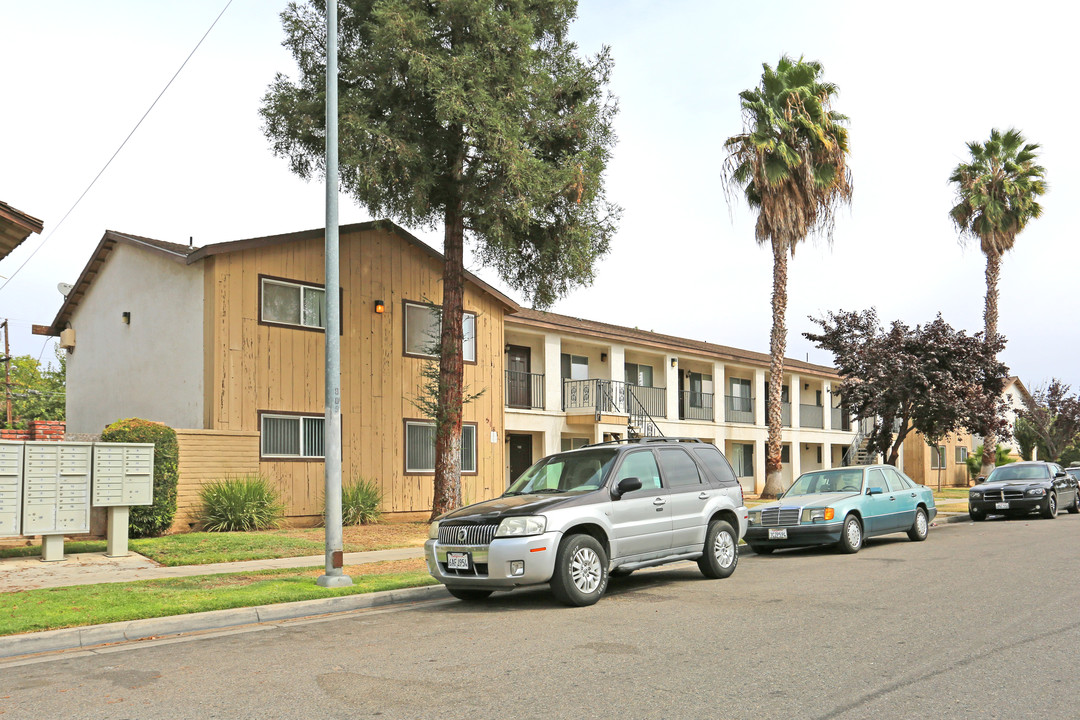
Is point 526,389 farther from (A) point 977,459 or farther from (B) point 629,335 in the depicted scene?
(A) point 977,459

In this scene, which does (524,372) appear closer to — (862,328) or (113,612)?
(862,328)

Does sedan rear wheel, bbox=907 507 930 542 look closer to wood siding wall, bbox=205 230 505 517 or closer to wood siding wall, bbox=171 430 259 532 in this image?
wood siding wall, bbox=205 230 505 517

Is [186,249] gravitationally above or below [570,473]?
above

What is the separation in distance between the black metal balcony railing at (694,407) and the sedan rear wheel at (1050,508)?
43.8 ft

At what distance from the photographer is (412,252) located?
22.4 m

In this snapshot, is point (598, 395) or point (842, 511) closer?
point (842, 511)

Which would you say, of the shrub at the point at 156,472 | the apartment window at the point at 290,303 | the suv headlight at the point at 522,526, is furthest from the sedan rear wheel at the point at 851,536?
the apartment window at the point at 290,303

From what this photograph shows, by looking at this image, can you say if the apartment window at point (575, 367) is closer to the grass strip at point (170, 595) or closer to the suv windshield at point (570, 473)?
the grass strip at point (170, 595)

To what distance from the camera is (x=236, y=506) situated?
56.4 ft

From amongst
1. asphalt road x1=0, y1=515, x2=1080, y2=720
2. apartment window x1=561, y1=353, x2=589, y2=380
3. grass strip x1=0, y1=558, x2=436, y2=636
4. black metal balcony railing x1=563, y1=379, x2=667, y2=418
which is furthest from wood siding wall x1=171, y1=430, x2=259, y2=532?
apartment window x1=561, y1=353, x2=589, y2=380

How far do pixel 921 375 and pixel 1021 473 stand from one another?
13.0 ft

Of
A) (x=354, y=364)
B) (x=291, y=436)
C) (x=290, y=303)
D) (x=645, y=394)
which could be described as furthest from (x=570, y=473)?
(x=645, y=394)

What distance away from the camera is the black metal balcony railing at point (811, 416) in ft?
134

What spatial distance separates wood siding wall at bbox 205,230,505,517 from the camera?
60.8 ft
